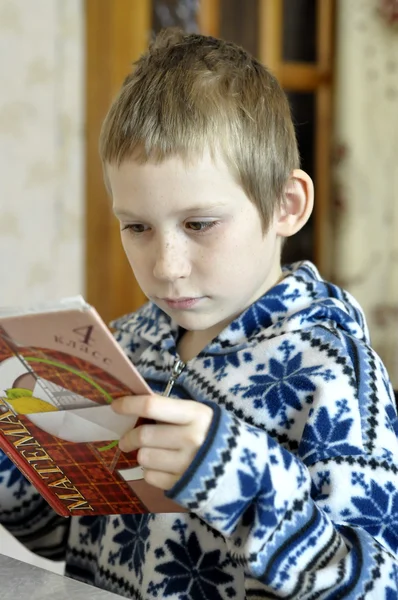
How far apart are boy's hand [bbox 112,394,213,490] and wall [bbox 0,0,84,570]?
1.78 meters

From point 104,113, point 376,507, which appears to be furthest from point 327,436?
point 104,113

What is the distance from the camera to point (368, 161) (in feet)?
9.89

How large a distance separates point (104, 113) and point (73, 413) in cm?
180

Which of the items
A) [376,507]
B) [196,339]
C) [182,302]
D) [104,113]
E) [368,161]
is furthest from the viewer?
[368,161]

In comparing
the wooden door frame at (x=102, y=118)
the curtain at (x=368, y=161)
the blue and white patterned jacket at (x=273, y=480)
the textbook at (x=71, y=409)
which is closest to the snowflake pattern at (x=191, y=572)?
the blue and white patterned jacket at (x=273, y=480)

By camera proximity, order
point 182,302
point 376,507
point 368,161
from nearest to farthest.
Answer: point 376,507
point 182,302
point 368,161

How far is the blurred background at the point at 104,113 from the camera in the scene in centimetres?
248

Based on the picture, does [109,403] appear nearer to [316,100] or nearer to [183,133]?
[183,133]

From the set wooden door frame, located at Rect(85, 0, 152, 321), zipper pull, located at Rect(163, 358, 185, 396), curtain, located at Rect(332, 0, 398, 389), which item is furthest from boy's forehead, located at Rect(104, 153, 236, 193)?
curtain, located at Rect(332, 0, 398, 389)

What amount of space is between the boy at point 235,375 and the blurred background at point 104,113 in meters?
1.40

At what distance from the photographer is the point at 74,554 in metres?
1.17

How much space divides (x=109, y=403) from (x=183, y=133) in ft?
1.07

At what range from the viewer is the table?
74cm

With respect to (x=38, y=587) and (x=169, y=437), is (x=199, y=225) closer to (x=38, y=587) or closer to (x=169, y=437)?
(x=169, y=437)
